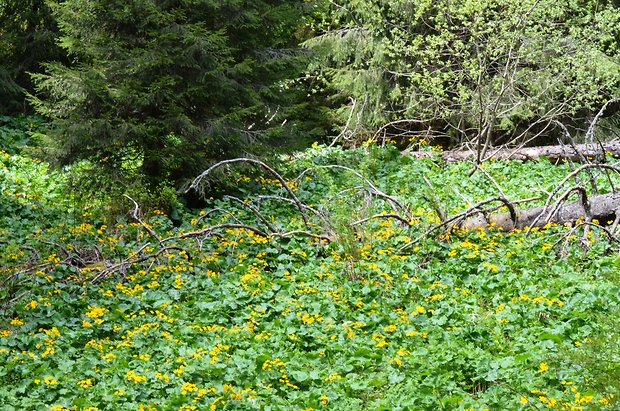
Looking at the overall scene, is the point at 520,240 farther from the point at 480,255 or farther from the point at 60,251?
the point at 60,251

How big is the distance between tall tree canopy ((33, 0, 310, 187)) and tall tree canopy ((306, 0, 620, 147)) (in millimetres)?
1795

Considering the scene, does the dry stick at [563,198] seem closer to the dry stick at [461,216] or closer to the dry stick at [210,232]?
the dry stick at [461,216]

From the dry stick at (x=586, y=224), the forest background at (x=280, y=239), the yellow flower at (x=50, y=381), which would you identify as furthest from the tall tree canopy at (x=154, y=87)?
the yellow flower at (x=50, y=381)

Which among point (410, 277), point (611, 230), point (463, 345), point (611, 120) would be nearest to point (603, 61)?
point (611, 120)

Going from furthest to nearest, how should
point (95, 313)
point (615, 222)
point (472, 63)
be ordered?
point (472, 63) < point (615, 222) < point (95, 313)

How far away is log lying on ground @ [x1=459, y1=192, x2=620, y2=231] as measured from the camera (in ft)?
26.7

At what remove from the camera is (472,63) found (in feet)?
40.1

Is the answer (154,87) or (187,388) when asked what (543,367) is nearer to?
(187,388)

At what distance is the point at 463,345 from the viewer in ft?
19.2

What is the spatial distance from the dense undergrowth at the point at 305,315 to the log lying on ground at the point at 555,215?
0.85ft

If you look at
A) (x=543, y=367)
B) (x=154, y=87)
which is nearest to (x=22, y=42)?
(x=154, y=87)

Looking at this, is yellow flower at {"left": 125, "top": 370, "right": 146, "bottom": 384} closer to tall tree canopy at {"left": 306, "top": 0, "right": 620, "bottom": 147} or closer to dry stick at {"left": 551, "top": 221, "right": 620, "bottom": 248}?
dry stick at {"left": 551, "top": 221, "right": 620, "bottom": 248}

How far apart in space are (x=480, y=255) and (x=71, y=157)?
537 cm

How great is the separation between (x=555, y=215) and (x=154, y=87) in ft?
16.8
